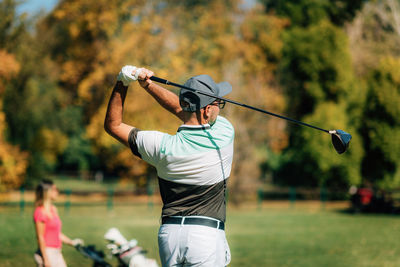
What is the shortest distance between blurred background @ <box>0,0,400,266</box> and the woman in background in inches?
844

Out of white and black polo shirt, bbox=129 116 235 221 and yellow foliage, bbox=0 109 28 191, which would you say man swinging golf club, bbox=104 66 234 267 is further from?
yellow foliage, bbox=0 109 28 191

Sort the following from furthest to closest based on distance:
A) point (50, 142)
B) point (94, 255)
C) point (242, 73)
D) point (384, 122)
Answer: point (50, 142) < point (242, 73) < point (384, 122) < point (94, 255)

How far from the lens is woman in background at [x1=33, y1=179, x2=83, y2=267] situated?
6719 mm

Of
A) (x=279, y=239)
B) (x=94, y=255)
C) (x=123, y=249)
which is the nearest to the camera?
(x=123, y=249)

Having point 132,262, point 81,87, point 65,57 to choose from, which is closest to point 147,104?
point 81,87

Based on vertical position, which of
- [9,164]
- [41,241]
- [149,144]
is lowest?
[41,241]

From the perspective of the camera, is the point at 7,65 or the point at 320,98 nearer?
the point at 7,65

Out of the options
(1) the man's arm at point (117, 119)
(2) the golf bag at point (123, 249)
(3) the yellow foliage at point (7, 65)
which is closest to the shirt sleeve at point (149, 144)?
(1) the man's arm at point (117, 119)

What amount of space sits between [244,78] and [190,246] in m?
33.3

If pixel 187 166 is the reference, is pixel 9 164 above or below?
below

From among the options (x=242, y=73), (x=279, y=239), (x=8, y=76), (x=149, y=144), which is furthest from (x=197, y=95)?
(x=242, y=73)

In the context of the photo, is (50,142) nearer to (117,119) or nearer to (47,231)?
(47,231)

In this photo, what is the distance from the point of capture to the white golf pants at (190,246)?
3635 millimetres

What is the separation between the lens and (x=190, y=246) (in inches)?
143
